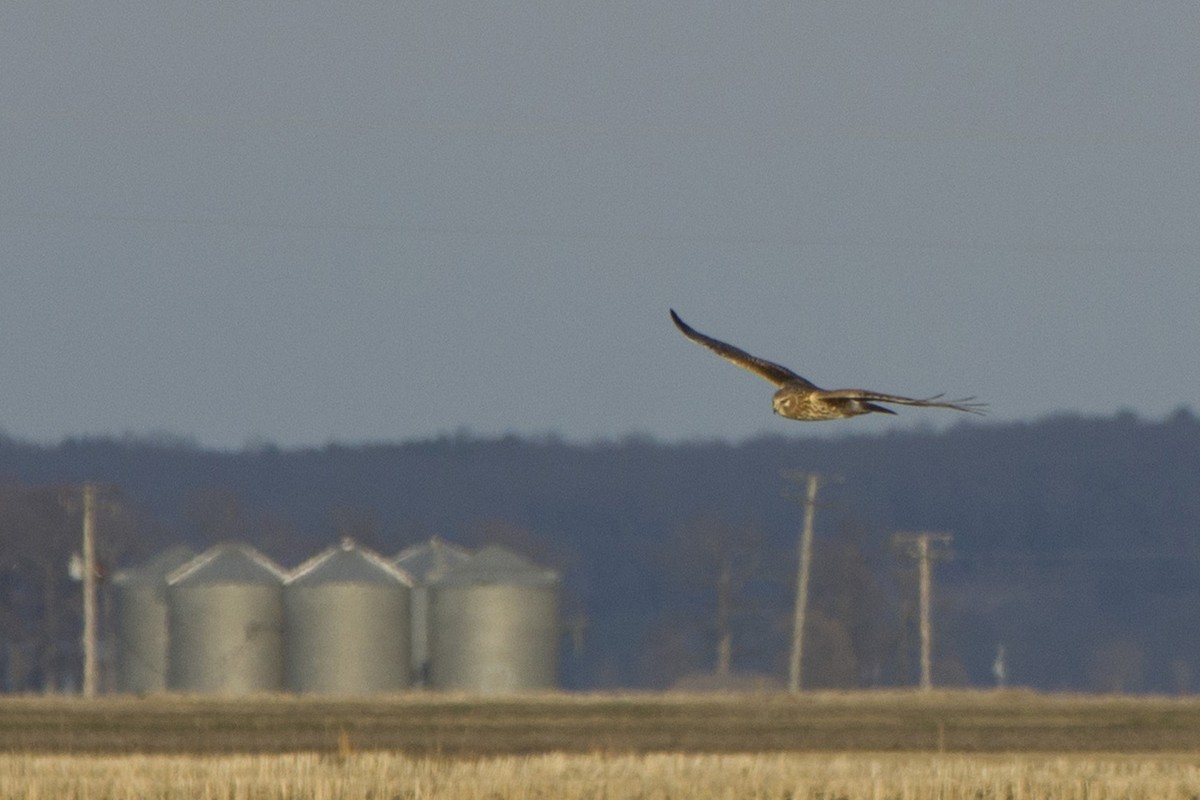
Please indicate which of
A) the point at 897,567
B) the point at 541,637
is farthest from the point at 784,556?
the point at 541,637

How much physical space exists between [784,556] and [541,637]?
3758 inches

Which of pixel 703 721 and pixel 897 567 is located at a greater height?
pixel 897 567

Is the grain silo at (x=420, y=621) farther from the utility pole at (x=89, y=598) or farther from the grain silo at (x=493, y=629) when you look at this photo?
the utility pole at (x=89, y=598)

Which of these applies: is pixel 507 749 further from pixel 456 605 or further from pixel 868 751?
pixel 456 605

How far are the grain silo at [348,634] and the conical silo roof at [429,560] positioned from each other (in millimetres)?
4734

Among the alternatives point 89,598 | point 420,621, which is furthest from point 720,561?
point 89,598

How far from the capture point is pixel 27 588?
394 feet

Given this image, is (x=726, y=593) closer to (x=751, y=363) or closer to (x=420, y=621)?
(x=420, y=621)

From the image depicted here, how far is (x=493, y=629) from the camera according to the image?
237 ft

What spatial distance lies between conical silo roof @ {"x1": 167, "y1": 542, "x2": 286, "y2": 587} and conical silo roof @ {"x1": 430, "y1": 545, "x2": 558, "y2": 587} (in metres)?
4.92

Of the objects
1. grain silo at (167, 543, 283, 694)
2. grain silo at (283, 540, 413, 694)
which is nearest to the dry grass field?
grain silo at (283, 540, 413, 694)

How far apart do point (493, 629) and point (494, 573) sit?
1.74 meters

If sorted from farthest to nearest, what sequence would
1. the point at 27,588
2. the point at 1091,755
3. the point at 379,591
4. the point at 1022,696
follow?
the point at 27,588
the point at 379,591
the point at 1022,696
the point at 1091,755

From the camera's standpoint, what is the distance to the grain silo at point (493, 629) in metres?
72.1
